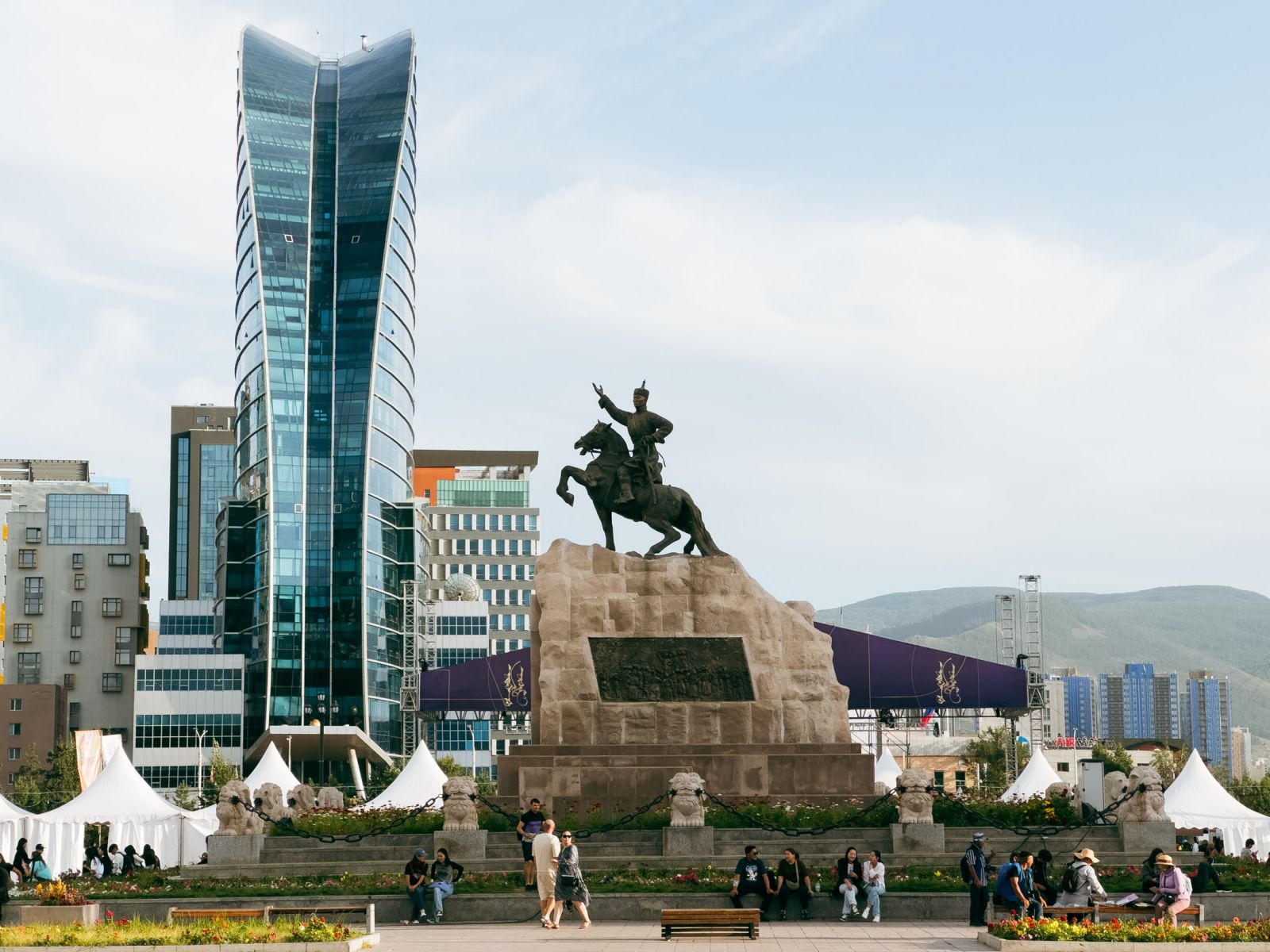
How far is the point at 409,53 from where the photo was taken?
142 metres

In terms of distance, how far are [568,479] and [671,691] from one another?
17.4 ft

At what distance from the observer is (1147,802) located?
29.5 metres

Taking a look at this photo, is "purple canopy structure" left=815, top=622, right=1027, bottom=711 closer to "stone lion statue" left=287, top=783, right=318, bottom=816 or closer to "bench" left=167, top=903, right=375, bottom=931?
"stone lion statue" left=287, top=783, right=318, bottom=816

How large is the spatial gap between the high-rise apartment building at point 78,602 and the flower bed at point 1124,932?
12316cm

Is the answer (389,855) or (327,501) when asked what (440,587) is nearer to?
(327,501)

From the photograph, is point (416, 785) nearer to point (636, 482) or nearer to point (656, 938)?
point (636, 482)

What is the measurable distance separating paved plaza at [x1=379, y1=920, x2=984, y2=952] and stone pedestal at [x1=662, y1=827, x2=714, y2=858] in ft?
11.2

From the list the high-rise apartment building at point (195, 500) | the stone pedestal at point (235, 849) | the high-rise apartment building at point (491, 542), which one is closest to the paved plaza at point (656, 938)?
the stone pedestal at point (235, 849)

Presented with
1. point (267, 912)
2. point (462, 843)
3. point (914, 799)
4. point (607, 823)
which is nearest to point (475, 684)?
point (607, 823)

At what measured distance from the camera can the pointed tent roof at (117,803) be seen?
42.6m

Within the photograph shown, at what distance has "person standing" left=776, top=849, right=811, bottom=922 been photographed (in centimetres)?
2553

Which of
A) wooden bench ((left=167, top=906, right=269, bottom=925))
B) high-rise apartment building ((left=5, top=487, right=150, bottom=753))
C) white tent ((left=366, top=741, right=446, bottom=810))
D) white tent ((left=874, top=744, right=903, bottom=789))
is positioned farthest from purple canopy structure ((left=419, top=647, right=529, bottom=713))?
high-rise apartment building ((left=5, top=487, right=150, bottom=753))

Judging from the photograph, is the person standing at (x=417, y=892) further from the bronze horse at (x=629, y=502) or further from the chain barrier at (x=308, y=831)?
the bronze horse at (x=629, y=502)

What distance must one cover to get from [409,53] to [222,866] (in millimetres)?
121891
